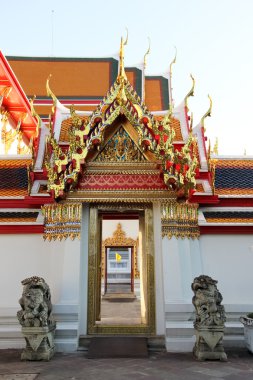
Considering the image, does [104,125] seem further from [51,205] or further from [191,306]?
[191,306]

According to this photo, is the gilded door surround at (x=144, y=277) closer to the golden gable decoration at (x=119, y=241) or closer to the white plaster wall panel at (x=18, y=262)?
the white plaster wall panel at (x=18, y=262)

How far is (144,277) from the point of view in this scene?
6.89 metres

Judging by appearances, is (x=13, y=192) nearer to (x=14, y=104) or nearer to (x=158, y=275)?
(x=158, y=275)

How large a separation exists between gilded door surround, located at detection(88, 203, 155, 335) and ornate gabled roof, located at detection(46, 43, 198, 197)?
0.70 m

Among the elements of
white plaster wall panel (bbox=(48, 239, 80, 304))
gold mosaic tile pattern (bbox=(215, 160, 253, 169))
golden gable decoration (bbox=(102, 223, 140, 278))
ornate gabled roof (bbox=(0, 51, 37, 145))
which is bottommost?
white plaster wall panel (bbox=(48, 239, 80, 304))

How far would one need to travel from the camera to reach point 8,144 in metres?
16.0

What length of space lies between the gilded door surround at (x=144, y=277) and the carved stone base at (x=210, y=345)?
3.44 feet

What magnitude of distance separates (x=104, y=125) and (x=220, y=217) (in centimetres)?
260

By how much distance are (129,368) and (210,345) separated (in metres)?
1.22

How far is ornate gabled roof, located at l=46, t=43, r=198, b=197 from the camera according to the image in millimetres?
6215

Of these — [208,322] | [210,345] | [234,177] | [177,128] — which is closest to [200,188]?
[234,177]

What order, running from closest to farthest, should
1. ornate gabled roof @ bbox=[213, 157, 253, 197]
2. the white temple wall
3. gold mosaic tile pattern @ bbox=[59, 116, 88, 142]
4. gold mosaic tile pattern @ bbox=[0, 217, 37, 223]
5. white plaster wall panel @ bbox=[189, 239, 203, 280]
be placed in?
1. the white temple wall
2. white plaster wall panel @ bbox=[189, 239, 203, 280]
3. gold mosaic tile pattern @ bbox=[0, 217, 37, 223]
4. ornate gabled roof @ bbox=[213, 157, 253, 197]
5. gold mosaic tile pattern @ bbox=[59, 116, 88, 142]

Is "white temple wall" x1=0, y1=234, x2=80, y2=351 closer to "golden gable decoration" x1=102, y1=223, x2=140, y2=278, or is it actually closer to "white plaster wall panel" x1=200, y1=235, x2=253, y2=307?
"white plaster wall panel" x1=200, y1=235, x2=253, y2=307

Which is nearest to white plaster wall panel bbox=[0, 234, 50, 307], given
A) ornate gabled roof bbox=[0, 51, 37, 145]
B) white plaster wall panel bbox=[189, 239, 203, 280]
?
white plaster wall panel bbox=[189, 239, 203, 280]
